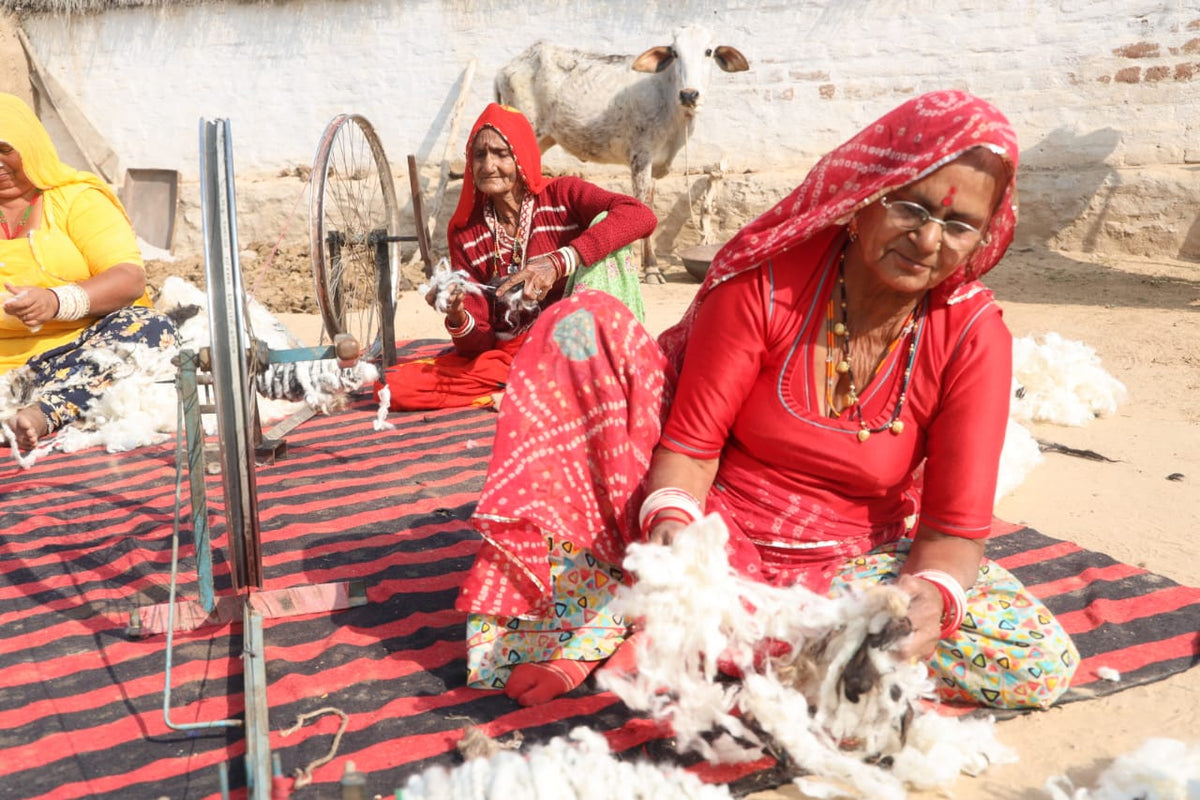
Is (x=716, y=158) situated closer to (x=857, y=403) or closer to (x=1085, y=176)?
(x=1085, y=176)

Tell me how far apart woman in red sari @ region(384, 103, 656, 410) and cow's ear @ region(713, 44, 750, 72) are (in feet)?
13.9

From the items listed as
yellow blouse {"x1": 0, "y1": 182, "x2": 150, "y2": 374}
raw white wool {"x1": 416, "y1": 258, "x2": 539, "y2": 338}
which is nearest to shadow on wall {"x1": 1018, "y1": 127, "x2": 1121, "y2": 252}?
raw white wool {"x1": 416, "y1": 258, "x2": 539, "y2": 338}

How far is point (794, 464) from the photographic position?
212cm

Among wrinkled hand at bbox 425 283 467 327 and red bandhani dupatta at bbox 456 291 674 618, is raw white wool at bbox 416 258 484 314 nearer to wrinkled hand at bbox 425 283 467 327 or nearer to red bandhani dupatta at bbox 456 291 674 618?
wrinkled hand at bbox 425 283 467 327

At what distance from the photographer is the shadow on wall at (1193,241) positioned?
24.0 ft

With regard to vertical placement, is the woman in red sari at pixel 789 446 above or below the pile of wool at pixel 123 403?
above

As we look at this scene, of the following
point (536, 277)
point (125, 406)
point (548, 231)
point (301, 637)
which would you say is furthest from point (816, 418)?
point (125, 406)

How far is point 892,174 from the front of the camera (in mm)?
Result: 1797

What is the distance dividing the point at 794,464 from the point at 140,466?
274 centimetres

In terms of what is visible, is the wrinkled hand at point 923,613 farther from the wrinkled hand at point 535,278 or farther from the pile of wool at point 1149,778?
the wrinkled hand at point 535,278

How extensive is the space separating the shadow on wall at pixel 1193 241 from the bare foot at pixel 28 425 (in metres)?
A: 7.48

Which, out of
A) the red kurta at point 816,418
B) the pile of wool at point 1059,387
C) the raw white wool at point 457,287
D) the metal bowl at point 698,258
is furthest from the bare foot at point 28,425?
the metal bowl at point 698,258

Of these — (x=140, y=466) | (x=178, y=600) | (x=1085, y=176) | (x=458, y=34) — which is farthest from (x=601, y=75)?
(x=178, y=600)

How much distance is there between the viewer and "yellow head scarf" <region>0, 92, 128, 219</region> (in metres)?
3.81
